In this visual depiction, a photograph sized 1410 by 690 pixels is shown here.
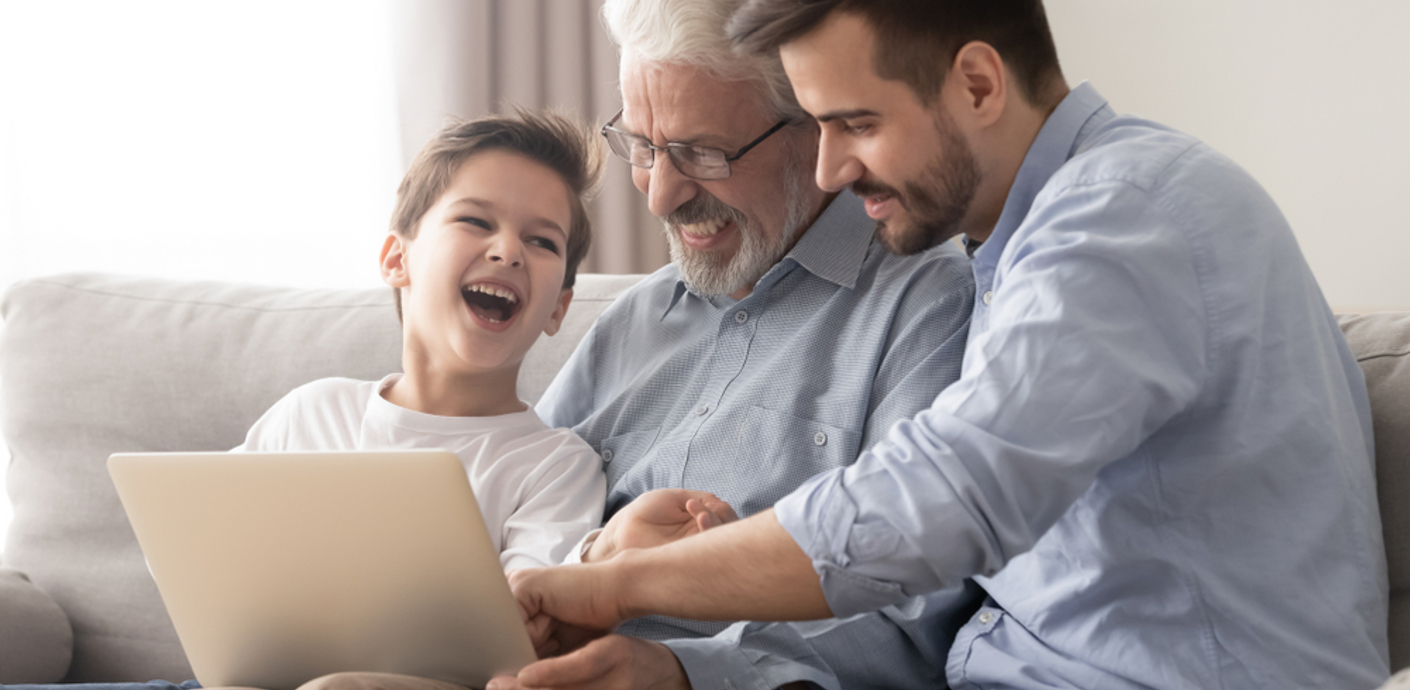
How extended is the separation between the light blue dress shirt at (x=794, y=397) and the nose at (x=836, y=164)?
252 millimetres

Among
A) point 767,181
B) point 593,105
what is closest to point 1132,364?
point 767,181

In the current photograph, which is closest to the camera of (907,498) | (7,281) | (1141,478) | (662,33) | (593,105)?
(907,498)

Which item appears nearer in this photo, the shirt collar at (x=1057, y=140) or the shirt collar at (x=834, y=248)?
the shirt collar at (x=1057, y=140)

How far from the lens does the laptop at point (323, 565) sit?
0.84 meters

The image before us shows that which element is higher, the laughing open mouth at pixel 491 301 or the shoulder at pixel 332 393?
the laughing open mouth at pixel 491 301

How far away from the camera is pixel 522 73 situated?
294 cm

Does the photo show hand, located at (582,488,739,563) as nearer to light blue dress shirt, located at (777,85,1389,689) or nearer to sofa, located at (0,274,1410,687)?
light blue dress shirt, located at (777,85,1389,689)

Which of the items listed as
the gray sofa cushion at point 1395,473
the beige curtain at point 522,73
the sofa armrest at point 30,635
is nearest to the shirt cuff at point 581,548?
the gray sofa cushion at point 1395,473

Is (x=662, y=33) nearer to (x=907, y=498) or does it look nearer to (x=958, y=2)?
(x=958, y=2)

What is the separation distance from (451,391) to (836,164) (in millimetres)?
627

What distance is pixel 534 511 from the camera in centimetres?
126

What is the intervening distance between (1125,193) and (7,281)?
8.51ft

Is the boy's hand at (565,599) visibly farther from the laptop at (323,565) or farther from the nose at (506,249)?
the nose at (506,249)

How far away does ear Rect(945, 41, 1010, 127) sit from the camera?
96 centimetres
